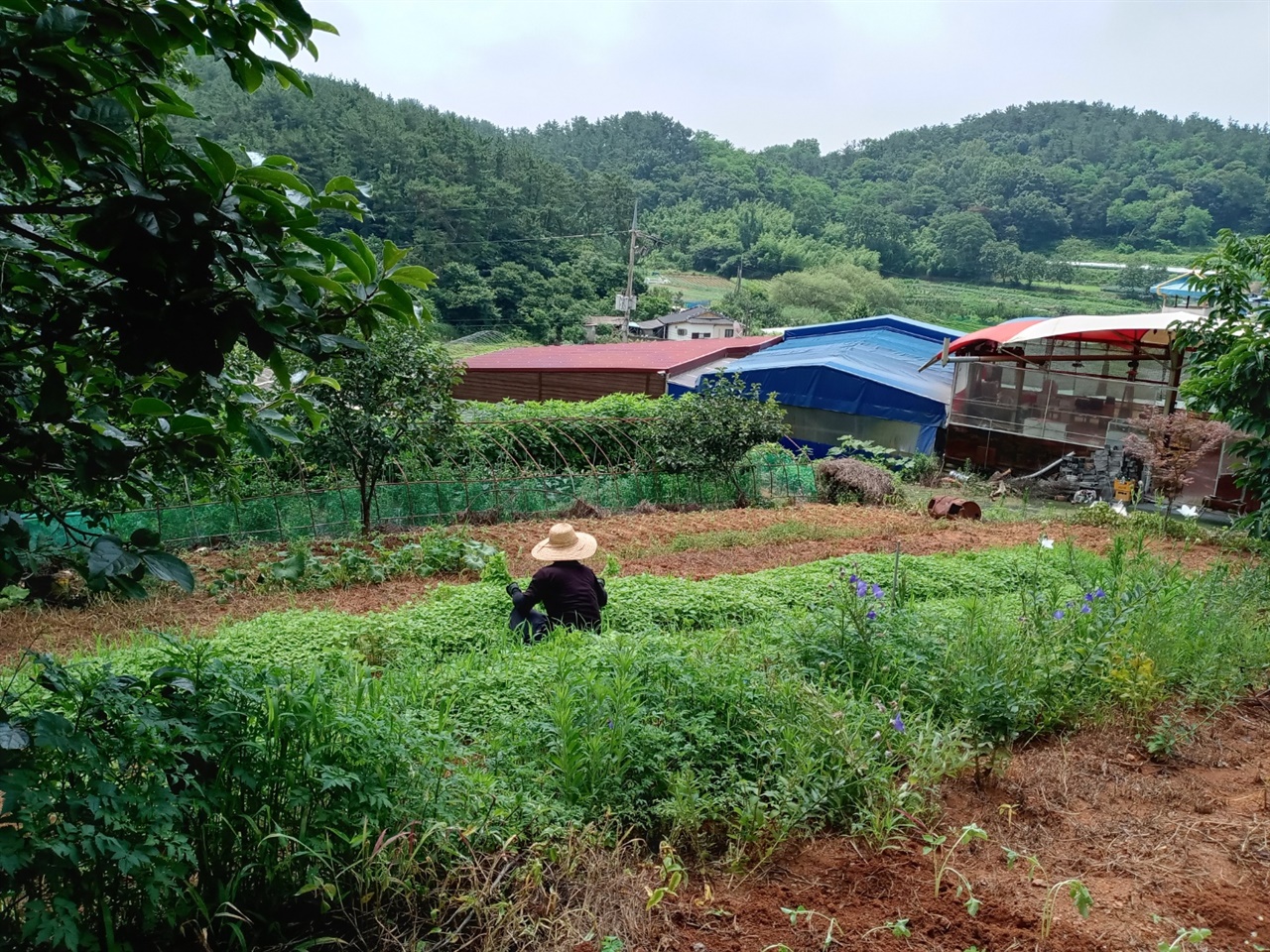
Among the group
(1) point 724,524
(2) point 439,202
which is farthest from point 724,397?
(2) point 439,202

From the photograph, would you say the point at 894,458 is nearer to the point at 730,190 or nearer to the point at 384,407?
the point at 384,407

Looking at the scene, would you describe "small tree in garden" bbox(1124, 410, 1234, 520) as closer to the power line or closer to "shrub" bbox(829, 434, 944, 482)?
"shrub" bbox(829, 434, 944, 482)

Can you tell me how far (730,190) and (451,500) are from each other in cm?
8531

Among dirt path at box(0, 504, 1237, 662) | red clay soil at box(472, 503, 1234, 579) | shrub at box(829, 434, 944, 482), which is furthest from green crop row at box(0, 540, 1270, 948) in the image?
shrub at box(829, 434, 944, 482)

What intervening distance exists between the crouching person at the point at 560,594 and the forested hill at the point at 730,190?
35.6 metres

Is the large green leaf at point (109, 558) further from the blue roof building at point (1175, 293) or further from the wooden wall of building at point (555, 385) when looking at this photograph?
the blue roof building at point (1175, 293)

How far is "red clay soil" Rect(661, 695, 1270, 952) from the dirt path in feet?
17.9

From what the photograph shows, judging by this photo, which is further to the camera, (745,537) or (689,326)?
(689,326)

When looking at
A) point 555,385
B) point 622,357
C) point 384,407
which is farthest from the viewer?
point 622,357

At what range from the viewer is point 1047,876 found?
3193 mm

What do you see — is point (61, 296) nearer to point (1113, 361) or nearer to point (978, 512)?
point (978, 512)

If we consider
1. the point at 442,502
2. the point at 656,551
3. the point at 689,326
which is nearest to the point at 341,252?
the point at 656,551

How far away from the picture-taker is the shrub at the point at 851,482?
17.5 m

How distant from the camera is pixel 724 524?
45.5 feet
